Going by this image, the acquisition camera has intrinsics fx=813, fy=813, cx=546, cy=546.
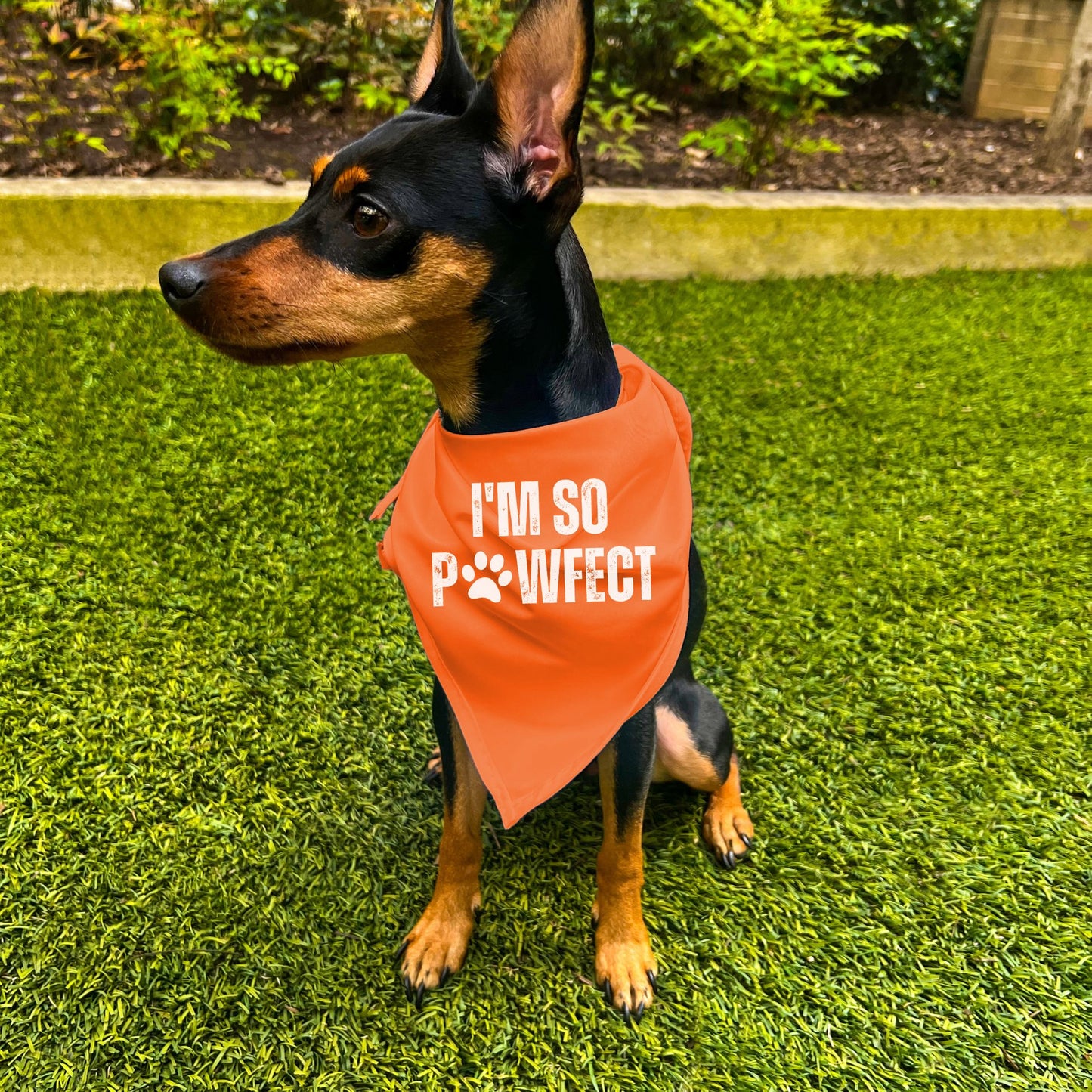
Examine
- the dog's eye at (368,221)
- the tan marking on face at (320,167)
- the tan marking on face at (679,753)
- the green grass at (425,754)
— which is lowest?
the green grass at (425,754)

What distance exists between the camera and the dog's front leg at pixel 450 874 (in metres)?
1.84

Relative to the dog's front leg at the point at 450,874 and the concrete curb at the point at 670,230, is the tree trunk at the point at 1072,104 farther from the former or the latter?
the dog's front leg at the point at 450,874

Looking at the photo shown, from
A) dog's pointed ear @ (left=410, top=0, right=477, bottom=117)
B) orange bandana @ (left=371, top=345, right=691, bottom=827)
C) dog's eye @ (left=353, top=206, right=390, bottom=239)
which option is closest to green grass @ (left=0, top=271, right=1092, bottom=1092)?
orange bandana @ (left=371, top=345, right=691, bottom=827)

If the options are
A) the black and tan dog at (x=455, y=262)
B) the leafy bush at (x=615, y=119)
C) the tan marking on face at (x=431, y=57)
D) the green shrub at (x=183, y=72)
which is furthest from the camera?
the leafy bush at (x=615, y=119)

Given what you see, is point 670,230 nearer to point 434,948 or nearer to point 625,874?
point 625,874

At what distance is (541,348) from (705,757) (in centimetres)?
106

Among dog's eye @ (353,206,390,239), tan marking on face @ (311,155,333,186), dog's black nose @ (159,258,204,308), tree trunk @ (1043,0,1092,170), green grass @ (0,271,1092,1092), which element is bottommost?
green grass @ (0,271,1092,1092)

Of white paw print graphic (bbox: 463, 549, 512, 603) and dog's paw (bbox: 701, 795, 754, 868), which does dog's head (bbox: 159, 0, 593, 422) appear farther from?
dog's paw (bbox: 701, 795, 754, 868)

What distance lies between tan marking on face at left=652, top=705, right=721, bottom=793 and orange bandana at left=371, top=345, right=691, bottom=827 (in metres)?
0.26

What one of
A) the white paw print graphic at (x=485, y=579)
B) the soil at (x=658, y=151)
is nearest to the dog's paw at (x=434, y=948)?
the white paw print graphic at (x=485, y=579)

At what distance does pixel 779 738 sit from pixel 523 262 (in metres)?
1.62

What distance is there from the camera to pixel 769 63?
4.49 metres

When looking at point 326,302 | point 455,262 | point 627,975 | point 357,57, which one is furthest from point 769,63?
point 627,975

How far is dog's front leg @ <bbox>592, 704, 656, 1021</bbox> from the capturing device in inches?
68.9
